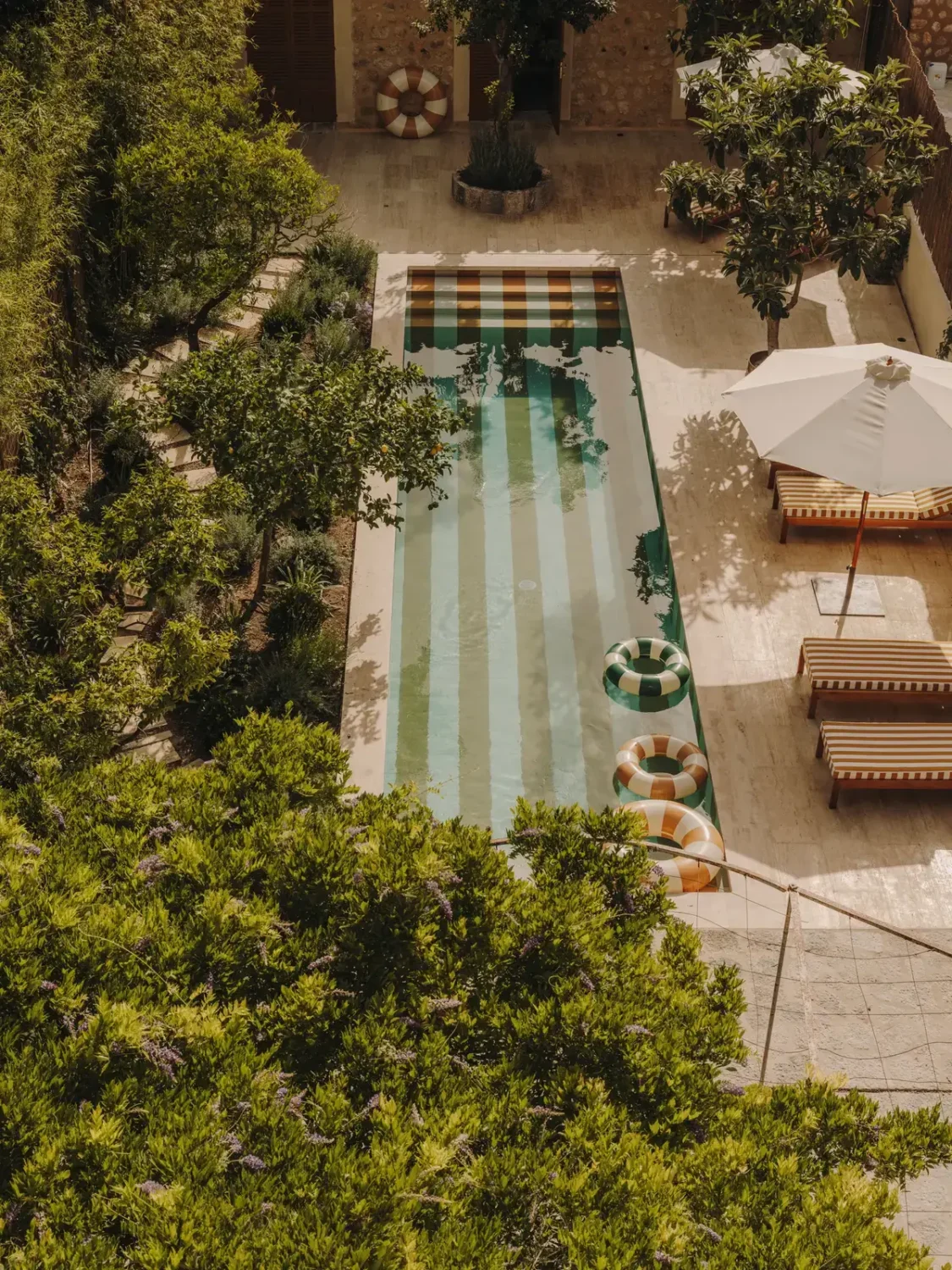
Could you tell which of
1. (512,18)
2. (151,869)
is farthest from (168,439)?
(151,869)

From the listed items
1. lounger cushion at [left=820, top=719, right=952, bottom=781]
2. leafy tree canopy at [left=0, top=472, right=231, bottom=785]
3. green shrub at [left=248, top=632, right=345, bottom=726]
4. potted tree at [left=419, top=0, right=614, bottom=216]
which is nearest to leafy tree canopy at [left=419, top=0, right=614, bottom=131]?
potted tree at [left=419, top=0, right=614, bottom=216]

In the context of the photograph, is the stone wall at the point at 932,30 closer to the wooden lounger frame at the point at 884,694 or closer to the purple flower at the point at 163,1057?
the wooden lounger frame at the point at 884,694

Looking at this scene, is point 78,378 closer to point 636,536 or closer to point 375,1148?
point 636,536

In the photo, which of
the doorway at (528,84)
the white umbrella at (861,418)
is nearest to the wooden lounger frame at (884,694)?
the white umbrella at (861,418)

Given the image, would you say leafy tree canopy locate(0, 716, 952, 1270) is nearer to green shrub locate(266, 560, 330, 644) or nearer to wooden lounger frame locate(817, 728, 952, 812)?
wooden lounger frame locate(817, 728, 952, 812)

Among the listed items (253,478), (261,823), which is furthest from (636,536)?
(261,823)

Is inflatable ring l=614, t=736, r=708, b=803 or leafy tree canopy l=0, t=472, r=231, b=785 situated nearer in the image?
leafy tree canopy l=0, t=472, r=231, b=785
